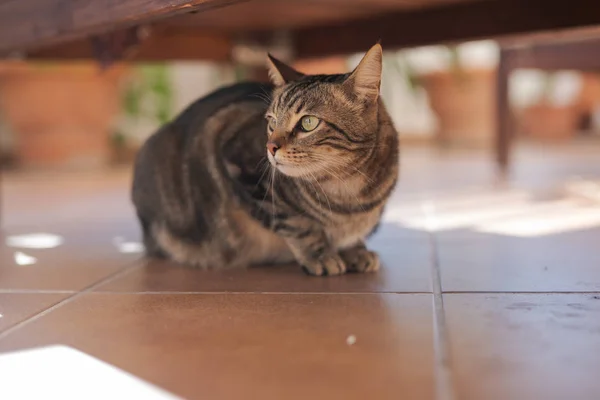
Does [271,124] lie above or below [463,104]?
below

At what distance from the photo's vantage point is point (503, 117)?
10.4 ft

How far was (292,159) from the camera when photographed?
57.9 inches

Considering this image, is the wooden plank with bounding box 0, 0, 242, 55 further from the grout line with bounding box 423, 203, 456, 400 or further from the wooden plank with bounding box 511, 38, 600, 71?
the wooden plank with bounding box 511, 38, 600, 71

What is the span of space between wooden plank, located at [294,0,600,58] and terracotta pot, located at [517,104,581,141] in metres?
4.92

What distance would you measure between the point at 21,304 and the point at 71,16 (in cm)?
70

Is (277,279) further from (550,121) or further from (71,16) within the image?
(550,121)

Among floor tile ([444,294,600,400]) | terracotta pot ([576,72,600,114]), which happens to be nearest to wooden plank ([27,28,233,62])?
floor tile ([444,294,600,400])

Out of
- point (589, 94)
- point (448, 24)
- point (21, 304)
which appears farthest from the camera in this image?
point (589, 94)

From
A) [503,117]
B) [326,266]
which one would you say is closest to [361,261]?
[326,266]

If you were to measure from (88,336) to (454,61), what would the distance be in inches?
203

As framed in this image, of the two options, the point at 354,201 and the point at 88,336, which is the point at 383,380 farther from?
the point at 354,201

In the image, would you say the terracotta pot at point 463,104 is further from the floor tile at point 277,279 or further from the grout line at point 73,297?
the grout line at point 73,297

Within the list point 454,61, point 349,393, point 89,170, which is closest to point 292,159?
point 349,393

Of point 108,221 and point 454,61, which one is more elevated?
point 454,61
